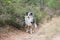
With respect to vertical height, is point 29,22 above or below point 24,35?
above

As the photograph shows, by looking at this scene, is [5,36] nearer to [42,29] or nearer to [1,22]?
[1,22]

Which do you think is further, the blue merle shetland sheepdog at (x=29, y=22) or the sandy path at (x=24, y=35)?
the blue merle shetland sheepdog at (x=29, y=22)

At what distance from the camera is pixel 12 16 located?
9.87m

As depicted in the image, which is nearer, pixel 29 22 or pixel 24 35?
pixel 24 35

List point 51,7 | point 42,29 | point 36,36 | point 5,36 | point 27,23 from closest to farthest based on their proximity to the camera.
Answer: point 5,36 < point 36,36 < point 27,23 < point 42,29 < point 51,7

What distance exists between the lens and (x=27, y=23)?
9828 mm

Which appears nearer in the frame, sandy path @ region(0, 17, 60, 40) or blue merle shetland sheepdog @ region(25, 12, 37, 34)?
sandy path @ region(0, 17, 60, 40)

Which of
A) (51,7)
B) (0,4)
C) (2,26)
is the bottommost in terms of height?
(51,7)

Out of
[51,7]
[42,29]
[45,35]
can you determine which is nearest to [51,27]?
[42,29]

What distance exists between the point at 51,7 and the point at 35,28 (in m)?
6.86

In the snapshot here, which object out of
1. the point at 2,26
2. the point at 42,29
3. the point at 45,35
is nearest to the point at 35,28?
the point at 42,29

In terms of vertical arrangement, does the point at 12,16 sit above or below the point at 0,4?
below

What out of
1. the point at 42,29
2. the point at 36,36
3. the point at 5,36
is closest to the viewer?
the point at 5,36

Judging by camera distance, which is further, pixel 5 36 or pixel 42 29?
pixel 42 29
